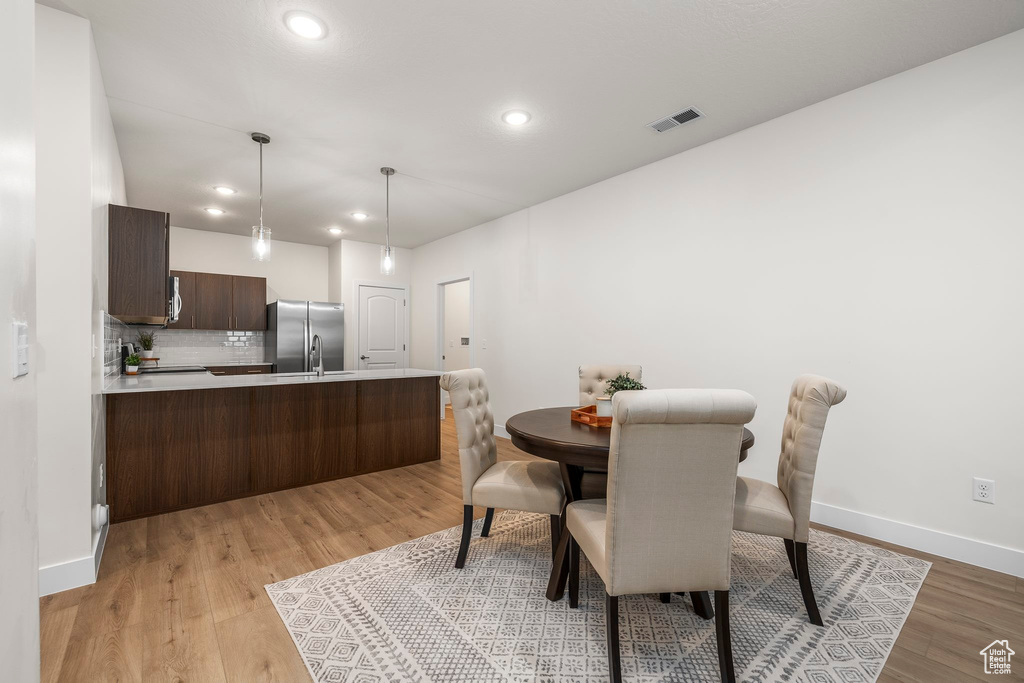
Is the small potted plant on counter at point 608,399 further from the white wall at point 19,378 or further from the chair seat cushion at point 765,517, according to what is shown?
the white wall at point 19,378

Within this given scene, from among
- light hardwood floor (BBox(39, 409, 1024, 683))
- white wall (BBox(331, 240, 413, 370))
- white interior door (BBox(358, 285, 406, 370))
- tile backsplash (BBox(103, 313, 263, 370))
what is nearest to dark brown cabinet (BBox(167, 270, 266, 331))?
tile backsplash (BBox(103, 313, 263, 370))

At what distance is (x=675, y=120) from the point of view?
120 inches

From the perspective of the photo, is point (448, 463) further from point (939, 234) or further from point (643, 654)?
point (939, 234)

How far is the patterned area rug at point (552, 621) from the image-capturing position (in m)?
1.58

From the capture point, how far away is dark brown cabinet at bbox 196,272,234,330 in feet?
18.1

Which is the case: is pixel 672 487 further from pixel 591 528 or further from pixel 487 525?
pixel 487 525

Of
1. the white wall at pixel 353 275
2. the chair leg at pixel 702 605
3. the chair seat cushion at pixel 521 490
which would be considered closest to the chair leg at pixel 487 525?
the chair seat cushion at pixel 521 490

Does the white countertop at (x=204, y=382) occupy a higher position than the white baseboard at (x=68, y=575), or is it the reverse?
the white countertop at (x=204, y=382)

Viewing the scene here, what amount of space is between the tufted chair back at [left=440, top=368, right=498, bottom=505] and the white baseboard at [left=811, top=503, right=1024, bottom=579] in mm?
2192

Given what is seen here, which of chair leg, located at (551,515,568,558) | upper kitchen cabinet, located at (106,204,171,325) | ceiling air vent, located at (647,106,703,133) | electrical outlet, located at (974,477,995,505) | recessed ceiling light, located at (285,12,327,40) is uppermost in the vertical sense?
recessed ceiling light, located at (285,12,327,40)

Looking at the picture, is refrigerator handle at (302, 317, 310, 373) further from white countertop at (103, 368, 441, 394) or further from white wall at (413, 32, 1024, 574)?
white wall at (413, 32, 1024, 574)

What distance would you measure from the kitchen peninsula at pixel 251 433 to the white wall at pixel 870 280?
2.08 meters

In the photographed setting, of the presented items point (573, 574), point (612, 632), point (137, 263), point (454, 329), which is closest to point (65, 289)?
point (137, 263)

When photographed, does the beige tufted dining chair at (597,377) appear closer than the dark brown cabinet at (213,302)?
Yes
